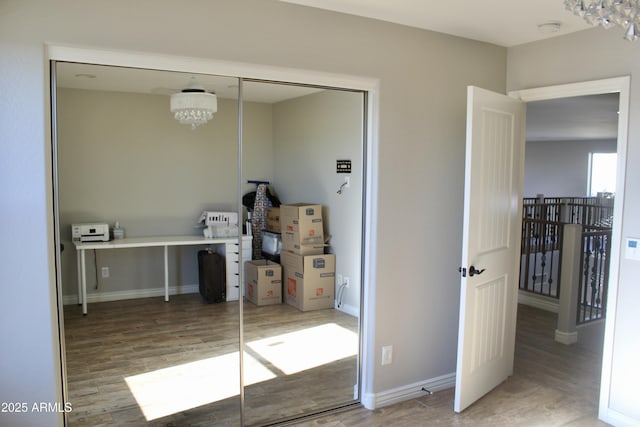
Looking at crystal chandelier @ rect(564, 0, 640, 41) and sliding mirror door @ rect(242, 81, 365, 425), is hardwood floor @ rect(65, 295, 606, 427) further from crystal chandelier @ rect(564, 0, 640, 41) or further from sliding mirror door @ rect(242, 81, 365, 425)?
crystal chandelier @ rect(564, 0, 640, 41)

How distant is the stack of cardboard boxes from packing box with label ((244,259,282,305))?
6 cm

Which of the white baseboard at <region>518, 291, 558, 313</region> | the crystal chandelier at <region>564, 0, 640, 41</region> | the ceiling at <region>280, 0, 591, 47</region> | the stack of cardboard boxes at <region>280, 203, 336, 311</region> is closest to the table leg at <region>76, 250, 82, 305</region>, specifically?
the stack of cardboard boxes at <region>280, 203, 336, 311</region>

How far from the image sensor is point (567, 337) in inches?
175

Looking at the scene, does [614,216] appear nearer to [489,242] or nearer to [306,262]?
[489,242]

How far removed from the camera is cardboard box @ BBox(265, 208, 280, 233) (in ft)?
10.6

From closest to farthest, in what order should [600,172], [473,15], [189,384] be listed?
[473,15], [189,384], [600,172]

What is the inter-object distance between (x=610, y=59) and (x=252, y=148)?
231 centimetres

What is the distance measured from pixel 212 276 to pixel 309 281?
30.0 inches

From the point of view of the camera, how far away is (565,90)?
323cm

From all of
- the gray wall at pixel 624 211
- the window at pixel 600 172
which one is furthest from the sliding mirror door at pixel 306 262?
the window at pixel 600 172

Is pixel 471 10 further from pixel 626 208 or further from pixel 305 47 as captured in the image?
pixel 626 208

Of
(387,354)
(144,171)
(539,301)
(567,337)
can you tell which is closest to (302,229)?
(387,354)

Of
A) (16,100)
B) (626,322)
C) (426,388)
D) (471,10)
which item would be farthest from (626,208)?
(16,100)

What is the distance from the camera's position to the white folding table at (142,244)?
3148 millimetres
